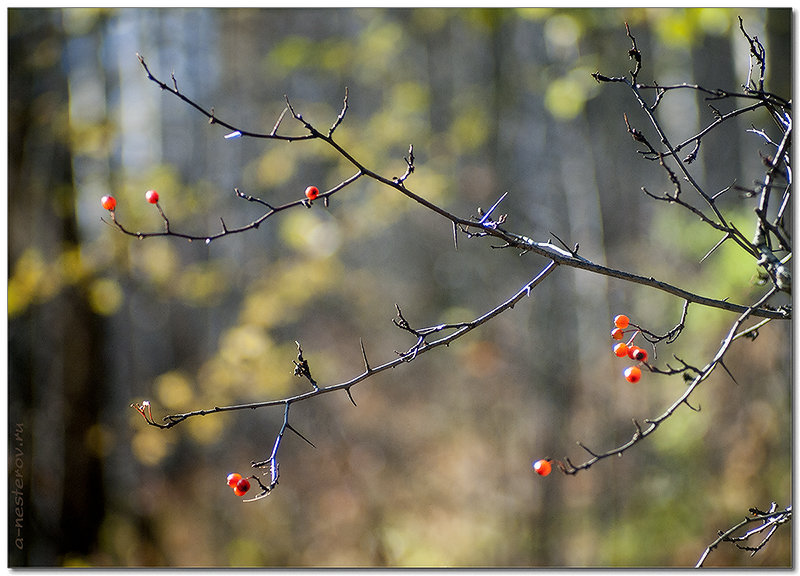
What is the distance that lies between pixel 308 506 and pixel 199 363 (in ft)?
6.89

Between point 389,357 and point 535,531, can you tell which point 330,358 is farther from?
point 535,531

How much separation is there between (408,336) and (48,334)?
3123 mm

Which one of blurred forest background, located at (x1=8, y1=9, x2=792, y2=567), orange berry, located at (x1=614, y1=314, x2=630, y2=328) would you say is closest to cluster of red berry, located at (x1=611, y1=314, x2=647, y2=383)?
orange berry, located at (x1=614, y1=314, x2=630, y2=328)

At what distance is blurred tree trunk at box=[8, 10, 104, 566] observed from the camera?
3486 millimetres

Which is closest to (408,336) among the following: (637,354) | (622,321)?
(622,321)

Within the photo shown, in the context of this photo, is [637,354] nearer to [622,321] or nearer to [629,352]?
[629,352]

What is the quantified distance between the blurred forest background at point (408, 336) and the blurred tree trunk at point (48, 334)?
0.05ft

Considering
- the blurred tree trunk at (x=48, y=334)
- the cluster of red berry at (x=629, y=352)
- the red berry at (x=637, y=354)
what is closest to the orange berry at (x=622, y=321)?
the cluster of red berry at (x=629, y=352)

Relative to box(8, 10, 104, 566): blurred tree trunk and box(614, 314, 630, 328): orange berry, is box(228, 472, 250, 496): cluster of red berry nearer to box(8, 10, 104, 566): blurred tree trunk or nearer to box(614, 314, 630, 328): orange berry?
box(614, 314, 630, 328): orange berry

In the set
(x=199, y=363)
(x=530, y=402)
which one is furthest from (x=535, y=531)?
(x=199, y=363)

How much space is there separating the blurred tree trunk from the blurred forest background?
1 cm

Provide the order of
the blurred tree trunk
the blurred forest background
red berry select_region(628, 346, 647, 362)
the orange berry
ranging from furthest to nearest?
the blurred forest background
the blurred tree trunk
the orange berry
red berry select_region(628, 346, 647, 362)

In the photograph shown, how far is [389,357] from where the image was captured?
277 inches

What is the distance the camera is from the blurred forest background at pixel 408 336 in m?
3.62
